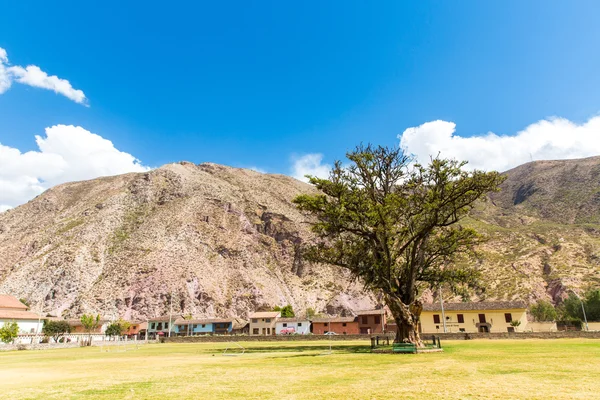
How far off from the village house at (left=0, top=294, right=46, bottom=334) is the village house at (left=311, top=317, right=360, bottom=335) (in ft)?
203

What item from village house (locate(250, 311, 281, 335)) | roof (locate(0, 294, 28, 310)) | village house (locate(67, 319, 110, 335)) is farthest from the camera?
village house (locate(250, 311, 281, 335))

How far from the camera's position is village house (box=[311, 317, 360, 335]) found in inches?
3546

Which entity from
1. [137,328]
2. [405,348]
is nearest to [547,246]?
[405,348]

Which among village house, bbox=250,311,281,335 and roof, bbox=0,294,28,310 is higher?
roof, bbox=0,294,28,310

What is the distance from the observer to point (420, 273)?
120 ft

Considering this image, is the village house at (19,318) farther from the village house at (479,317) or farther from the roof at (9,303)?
the village house at (479,317)

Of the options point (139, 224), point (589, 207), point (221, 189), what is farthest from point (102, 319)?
point (589, 207)

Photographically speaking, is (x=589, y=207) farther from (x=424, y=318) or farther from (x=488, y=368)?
(x=488, y=368)

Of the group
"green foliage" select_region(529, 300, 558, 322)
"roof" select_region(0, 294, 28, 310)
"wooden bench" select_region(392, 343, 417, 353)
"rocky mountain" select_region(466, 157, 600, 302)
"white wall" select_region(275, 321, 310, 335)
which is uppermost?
"rocky mountain" select_region(466, 157, 600, 302)

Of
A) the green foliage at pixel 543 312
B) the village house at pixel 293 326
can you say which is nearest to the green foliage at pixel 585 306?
the green foliage at pixel 543 312

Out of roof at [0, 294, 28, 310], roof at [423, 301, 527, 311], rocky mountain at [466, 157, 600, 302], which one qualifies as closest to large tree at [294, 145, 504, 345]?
rocky mountain at [466, 157, 600, 302]

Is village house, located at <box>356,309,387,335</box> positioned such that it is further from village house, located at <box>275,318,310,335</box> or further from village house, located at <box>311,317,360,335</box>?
village house, located at <box>275,318,310,335</box>

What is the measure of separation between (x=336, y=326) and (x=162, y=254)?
6878 centimetres

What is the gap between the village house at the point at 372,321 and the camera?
8531cm
